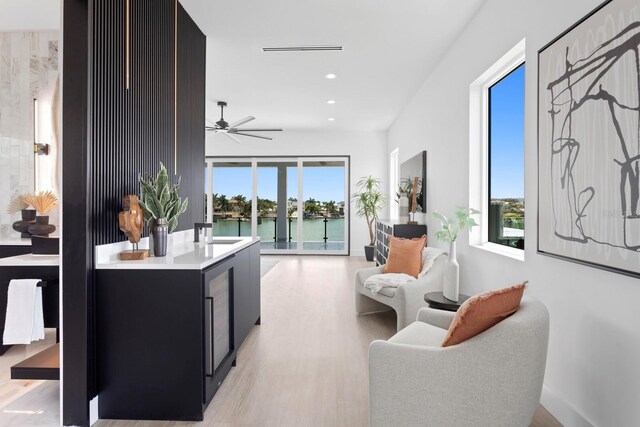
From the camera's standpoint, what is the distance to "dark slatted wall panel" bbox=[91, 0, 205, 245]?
2.21 metres

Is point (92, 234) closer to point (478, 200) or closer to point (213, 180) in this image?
point (478, 200)

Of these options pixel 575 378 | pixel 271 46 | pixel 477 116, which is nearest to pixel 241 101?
pixel 271 46

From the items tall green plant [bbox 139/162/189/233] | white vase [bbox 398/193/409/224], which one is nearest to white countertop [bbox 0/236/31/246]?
tall green plant [bbox 139/162/189/233]

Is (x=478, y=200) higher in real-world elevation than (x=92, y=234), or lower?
higher

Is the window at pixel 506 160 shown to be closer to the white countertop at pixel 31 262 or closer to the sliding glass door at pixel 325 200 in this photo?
the white countertop at pixel 31 262

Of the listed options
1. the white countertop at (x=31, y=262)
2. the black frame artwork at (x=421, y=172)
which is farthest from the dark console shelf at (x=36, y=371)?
the black frame artwork at (x=421, y=172)

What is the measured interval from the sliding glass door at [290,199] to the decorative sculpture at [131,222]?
6.85m

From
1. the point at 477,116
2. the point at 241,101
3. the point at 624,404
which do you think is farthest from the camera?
the point at 241,101

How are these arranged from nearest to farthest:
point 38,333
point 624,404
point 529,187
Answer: point 624,404, point 38,333, point 529,187

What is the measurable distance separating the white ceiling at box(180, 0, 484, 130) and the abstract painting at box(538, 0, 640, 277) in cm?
162

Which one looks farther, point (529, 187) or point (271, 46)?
point (271, 46)

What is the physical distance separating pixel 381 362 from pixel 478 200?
238cm

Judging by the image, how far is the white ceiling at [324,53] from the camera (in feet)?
11.3

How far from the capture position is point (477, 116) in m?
3.65
